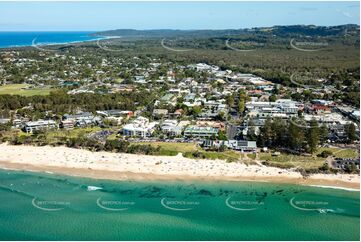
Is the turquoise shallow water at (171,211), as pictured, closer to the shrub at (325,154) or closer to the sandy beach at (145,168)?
the sandy beach at (145,168)

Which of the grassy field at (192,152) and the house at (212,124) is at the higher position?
the house at (212,124)

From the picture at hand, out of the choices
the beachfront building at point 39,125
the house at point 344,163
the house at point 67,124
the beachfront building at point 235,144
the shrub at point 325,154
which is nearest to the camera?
the house at point 344,163

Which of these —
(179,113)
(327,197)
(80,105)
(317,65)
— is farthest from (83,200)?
(317,65)

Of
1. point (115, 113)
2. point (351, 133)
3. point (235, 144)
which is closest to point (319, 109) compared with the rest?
point (351, 133)

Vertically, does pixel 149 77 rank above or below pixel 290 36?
below

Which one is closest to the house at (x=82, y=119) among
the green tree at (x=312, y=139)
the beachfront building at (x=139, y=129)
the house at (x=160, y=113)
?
the beachfront building at (x=139, y=129)

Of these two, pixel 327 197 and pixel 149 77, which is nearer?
pixel 327 197

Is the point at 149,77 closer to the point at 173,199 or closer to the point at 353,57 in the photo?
the point at 353,57
